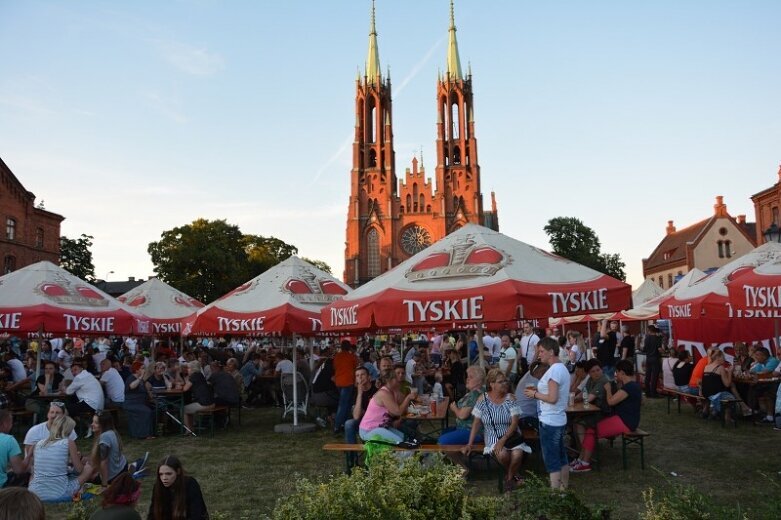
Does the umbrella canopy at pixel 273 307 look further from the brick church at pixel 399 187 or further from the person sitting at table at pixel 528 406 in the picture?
the brick church at pixel 399 187

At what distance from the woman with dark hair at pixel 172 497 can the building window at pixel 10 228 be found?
155 ft

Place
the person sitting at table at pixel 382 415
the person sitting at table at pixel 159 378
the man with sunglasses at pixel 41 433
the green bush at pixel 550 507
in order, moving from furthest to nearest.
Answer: the person sitting at table at pixel 159 378 < the person sitting at table at pixel 382 415 < the man with sunglasses at pixel 41 433 < the green bush at pixel 550 507

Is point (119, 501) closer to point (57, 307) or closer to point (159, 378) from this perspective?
point (57, 307)

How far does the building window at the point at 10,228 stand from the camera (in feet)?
145

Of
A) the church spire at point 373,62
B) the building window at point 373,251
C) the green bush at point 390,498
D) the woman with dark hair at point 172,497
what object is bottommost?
the woman with dark hair at point 172,497

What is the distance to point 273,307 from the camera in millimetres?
10430

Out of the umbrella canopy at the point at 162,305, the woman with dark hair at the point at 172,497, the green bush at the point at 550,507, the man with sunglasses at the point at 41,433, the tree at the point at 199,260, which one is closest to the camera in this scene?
the green bush at the point at 550,507

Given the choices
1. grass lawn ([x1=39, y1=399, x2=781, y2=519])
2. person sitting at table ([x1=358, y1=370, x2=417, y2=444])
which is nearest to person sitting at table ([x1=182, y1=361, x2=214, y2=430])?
grass lawn ([x1=39, y1=399, x2=781, y2=519])

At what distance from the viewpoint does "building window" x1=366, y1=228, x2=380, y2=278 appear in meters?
75.1

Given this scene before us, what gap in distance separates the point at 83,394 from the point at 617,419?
890 centimetres

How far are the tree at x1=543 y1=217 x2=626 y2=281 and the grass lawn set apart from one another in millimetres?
62269

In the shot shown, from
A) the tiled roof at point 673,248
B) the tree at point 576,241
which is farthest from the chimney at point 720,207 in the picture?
the tree at point 576,241

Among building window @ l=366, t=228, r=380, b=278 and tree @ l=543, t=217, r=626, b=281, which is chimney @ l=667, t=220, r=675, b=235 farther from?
building window @ l=366, t=228, r=380, b=278

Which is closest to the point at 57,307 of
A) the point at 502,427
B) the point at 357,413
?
the point at 357,413
